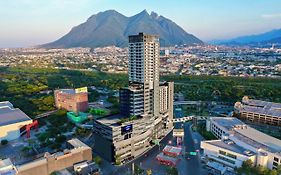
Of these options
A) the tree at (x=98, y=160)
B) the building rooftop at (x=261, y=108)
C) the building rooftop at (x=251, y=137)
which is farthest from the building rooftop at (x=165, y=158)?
the building rooftop at (x=261, y=108)

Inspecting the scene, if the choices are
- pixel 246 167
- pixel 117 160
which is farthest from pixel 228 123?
pixel 117 160

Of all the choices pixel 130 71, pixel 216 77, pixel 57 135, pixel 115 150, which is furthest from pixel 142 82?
pixel 216 77

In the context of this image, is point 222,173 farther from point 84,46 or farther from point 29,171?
point 84,46

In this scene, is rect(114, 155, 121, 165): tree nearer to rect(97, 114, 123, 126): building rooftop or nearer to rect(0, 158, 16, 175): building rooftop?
rect(97, 114, 123, 126): building rooftop

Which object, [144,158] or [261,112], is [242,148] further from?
[261,112]

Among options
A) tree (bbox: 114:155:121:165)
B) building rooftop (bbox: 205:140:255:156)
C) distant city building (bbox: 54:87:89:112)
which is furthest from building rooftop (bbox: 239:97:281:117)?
distant city building (bbox: 54:87:89:112)

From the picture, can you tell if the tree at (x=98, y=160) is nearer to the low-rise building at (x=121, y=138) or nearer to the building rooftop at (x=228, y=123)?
the low-rise building at (x=121, y=138)

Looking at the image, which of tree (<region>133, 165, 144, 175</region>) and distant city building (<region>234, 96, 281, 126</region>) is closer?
tree (<region>133, 165, 144, 175</region>)

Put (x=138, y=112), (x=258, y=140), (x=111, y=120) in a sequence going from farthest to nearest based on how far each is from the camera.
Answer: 1. (x=138, y=112)
2. (x=111, y=120)
3. (x=258, y=140)
